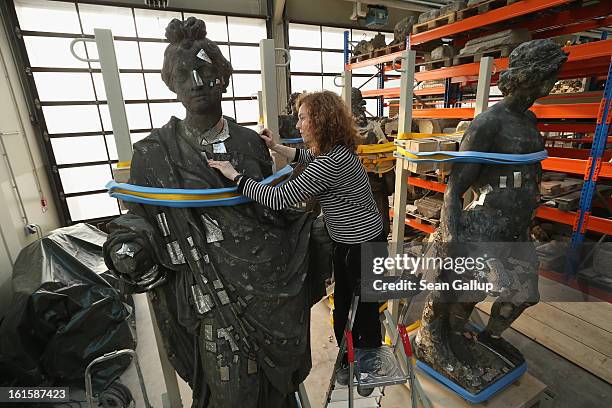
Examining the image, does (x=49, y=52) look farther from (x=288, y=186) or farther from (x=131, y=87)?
(x=288, y=186)

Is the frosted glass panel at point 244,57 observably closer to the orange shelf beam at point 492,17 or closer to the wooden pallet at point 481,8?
the orange shelf beam at point 492,17

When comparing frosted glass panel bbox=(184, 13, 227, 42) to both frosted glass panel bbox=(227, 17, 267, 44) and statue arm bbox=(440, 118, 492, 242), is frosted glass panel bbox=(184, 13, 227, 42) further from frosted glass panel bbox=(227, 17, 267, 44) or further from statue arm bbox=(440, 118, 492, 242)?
→ statue arm bbox=(440, 118, 492, 242)

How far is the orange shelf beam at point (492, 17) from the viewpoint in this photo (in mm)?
2734

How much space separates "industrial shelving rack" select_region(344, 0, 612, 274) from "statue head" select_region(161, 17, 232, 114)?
5.02 feet

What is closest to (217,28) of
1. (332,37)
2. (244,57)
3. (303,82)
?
(244,57)

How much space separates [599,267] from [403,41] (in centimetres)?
393

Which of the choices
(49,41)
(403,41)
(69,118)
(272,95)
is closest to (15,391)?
(272,95)

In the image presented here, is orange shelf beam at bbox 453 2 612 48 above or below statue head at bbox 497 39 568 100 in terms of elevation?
above

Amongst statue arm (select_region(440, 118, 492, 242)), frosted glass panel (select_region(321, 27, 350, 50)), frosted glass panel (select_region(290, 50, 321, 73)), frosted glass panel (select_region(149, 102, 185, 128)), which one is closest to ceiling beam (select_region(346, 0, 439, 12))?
frosted glass panel (select_region(321, 27, 350, 50))

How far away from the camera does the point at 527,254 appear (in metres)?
1.95

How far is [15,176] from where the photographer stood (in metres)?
3.74

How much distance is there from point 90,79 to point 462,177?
18.9 feet

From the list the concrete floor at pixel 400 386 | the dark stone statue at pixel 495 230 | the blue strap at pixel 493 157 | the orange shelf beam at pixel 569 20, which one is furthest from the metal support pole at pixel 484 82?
the orange shelf beam at pixel 569 20

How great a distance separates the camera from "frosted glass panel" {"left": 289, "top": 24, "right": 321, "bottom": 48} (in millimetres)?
6406
